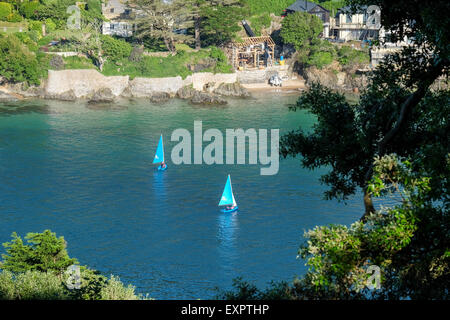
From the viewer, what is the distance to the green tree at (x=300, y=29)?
113 m

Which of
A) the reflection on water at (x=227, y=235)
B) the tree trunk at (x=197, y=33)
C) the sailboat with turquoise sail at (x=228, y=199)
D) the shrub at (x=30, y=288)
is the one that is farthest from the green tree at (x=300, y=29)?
the shrub at (x=30, y=288)

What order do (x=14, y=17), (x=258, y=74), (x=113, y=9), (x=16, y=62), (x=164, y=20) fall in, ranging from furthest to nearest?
(x=113, y=9) → (x=258, y=74) → (x=14, y=17) → (x=164, y=20) → (x=16, y=62)

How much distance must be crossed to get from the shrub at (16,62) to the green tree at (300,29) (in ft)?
137

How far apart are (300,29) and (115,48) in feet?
103

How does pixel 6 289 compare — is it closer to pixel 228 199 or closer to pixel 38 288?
pixel 38 288

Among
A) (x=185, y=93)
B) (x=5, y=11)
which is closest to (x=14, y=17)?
(x=5, y=11)

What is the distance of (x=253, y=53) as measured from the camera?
117 meters

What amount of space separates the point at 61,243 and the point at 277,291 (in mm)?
19402

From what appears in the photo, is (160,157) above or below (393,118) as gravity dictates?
below

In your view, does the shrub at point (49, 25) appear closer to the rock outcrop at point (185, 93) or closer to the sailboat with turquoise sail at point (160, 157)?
the rock outcrop at point (185, 93)

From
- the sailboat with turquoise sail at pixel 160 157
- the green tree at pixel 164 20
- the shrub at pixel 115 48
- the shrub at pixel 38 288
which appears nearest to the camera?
the shrub at pixel 38 288

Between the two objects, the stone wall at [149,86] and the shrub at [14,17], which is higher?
the shrub at [14,17]

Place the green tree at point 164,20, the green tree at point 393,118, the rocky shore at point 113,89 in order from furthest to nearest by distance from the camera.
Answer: the green tree at point 164,20
the rocky shore at point 113,89
the green tree at point 393,118
